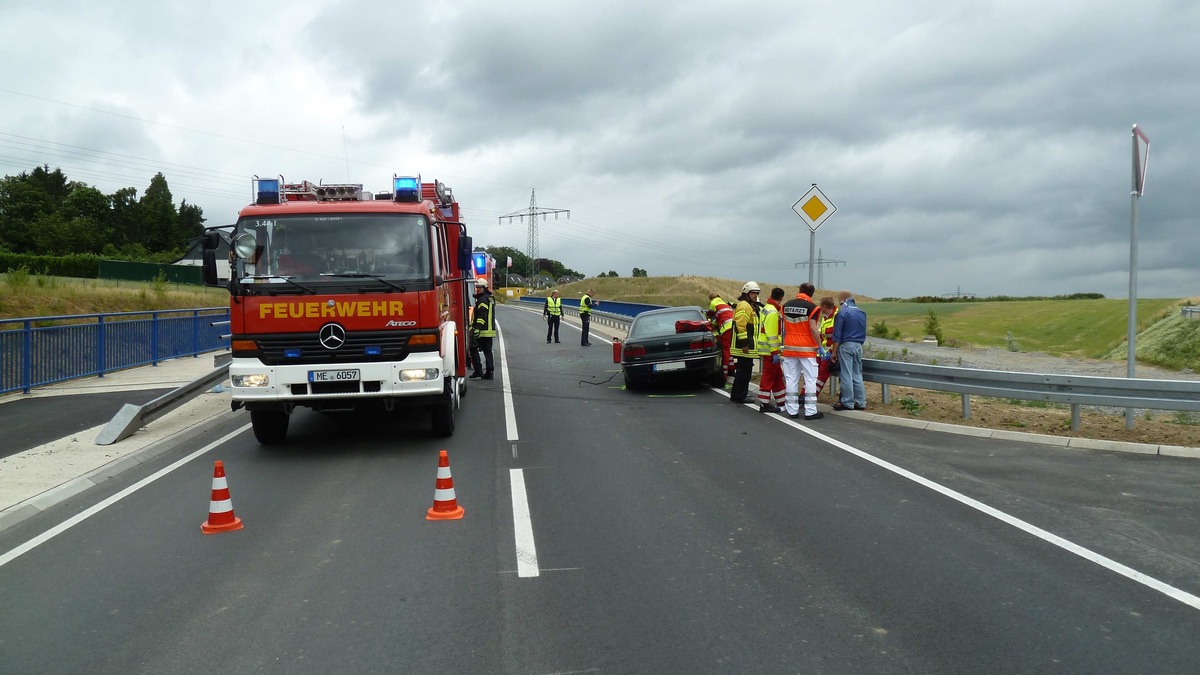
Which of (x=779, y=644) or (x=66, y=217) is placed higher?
(x=66, y=217)

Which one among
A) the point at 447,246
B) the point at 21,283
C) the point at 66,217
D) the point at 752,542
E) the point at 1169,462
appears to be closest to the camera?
the point at 752,542

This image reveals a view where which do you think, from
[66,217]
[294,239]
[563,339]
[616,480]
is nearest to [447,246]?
[294,239]

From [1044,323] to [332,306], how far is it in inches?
1795

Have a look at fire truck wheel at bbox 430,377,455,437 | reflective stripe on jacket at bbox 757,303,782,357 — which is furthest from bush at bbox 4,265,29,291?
reflective stripe on jacket at bbox 757,303,782,357

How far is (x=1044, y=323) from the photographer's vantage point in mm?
45781

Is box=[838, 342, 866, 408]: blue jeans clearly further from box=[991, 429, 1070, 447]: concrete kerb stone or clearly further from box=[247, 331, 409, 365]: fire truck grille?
box=[247, 331, 409, 365]: fire truck grille

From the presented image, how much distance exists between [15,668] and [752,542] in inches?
169

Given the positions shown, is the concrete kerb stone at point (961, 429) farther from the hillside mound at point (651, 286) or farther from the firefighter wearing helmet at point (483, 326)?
the hillside mound at point (651, 286)

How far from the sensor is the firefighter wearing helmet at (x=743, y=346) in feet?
43.0

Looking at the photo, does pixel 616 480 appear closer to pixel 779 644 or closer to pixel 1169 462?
pixel 779 644

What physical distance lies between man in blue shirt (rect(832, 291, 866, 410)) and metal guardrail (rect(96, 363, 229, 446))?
8749 mm

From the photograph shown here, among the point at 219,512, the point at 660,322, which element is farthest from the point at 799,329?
the point at 219,512

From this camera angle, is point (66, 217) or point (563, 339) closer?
point (563, 339)

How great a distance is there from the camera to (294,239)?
924cm
